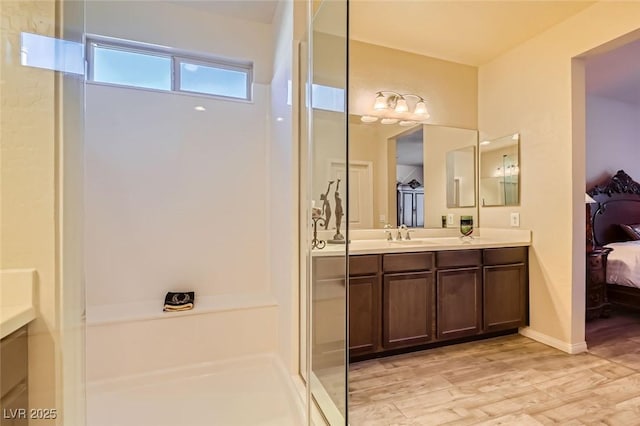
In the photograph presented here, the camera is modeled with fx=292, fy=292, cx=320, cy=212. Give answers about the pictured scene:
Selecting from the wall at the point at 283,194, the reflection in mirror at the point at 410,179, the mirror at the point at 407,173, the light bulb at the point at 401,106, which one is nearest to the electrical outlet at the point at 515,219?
the mirror at the point at 407,173

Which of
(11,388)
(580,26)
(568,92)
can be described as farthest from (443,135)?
(11,388)

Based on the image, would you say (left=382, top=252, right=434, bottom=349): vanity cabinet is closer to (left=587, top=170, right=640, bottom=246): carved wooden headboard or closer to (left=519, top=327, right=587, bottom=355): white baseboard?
(left=519, top=327, right=587, bottom=355): white baseboard

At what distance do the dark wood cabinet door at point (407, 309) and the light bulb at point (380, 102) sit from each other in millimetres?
1554

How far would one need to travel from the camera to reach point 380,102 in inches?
108

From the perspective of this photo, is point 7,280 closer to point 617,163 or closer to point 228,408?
point 228,408

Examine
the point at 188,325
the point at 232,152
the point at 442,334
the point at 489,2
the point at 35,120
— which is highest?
the point at 489,2

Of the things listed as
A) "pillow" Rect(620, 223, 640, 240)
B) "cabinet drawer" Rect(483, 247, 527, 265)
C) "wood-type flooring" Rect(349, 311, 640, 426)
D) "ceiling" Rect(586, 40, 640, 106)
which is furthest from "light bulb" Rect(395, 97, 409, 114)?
"pillow" Rect(620, 223, 640, 240)

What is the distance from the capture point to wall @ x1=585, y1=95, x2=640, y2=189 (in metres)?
4.05

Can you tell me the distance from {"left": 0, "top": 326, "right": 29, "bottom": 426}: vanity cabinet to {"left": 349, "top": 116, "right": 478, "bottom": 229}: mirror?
81.6 inches

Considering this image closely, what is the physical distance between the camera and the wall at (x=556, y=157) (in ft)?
7.38

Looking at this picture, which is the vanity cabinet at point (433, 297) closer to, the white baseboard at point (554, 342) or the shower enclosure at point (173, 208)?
the white baseboard at point (554, 342)

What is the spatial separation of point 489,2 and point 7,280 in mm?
3043

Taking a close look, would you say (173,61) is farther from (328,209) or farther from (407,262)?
(407,262)

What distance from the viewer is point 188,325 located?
1979mm
